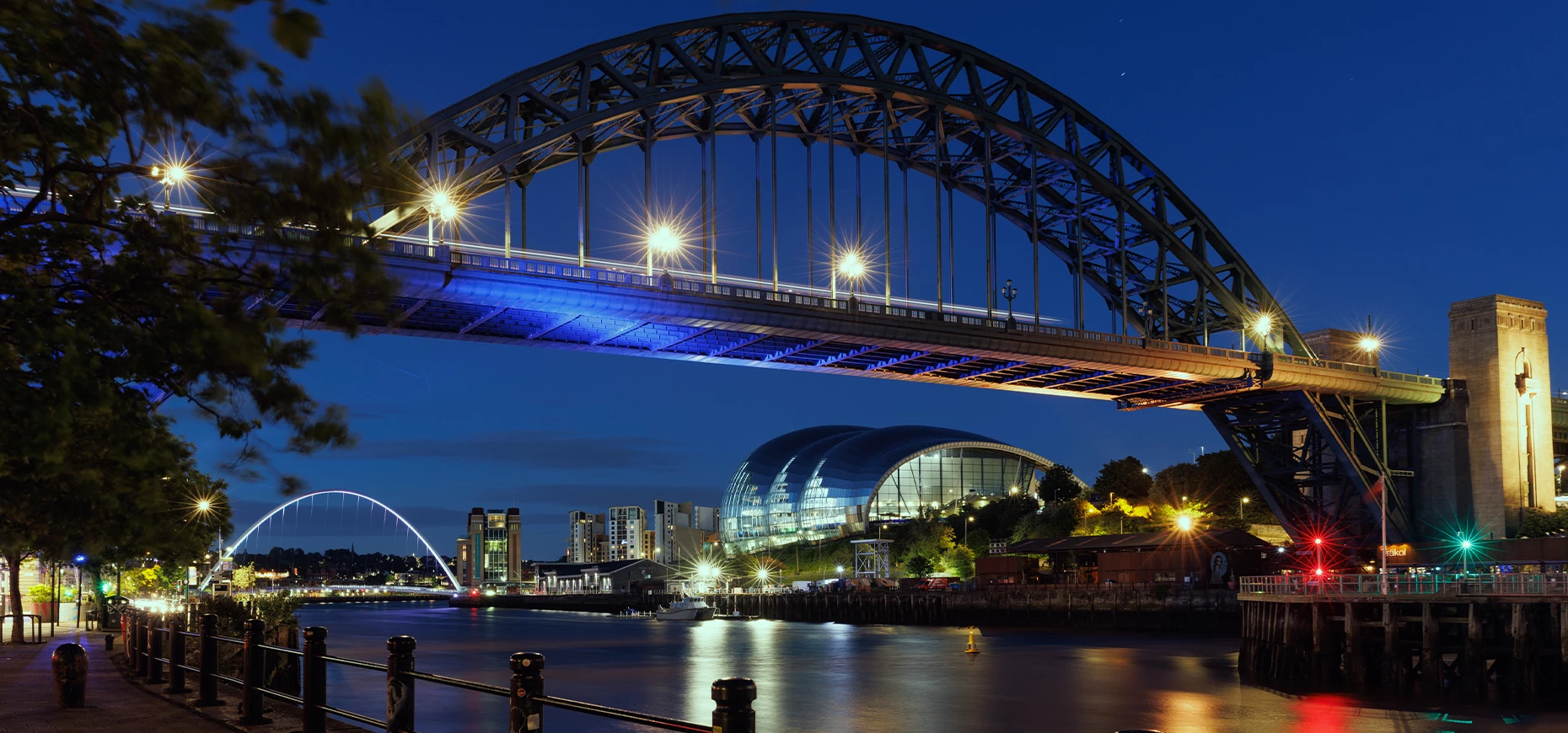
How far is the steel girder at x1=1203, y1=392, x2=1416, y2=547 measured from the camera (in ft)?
253

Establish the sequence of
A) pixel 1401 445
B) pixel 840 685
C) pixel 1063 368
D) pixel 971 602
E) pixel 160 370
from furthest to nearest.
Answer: pixel 971 602, pixel 1401 445, pixel 1063 368, pixel 840 685, pixel 160 370

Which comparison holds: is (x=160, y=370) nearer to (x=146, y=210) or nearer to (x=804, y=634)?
(x=146, y=210)

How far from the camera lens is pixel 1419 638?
45.2 metres

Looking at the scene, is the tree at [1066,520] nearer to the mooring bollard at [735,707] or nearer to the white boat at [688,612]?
the white boat at [688,612]

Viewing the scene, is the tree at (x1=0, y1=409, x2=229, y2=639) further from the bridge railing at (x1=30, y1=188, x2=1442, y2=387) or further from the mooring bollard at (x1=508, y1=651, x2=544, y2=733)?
the bridge railing at (x1=30, y1=188, x2=1442, y2=387)

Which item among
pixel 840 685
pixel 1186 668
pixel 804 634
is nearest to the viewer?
pixel 840 685

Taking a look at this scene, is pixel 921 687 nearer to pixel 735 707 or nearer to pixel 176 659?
pixel 176 659

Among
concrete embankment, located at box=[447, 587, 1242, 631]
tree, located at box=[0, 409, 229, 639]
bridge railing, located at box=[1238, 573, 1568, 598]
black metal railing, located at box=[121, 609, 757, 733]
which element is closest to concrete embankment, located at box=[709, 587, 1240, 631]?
concrete embankment, located at box=[447, 587, 1242, 631]

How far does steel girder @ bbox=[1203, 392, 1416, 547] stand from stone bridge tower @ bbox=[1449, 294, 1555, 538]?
490cm

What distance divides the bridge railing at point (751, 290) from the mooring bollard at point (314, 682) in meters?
31.3

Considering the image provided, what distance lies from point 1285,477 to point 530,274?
50122mm

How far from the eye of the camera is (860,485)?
561 ft

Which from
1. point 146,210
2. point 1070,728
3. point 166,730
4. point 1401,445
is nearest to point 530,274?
point 1070,728

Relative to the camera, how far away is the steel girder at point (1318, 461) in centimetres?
7700
